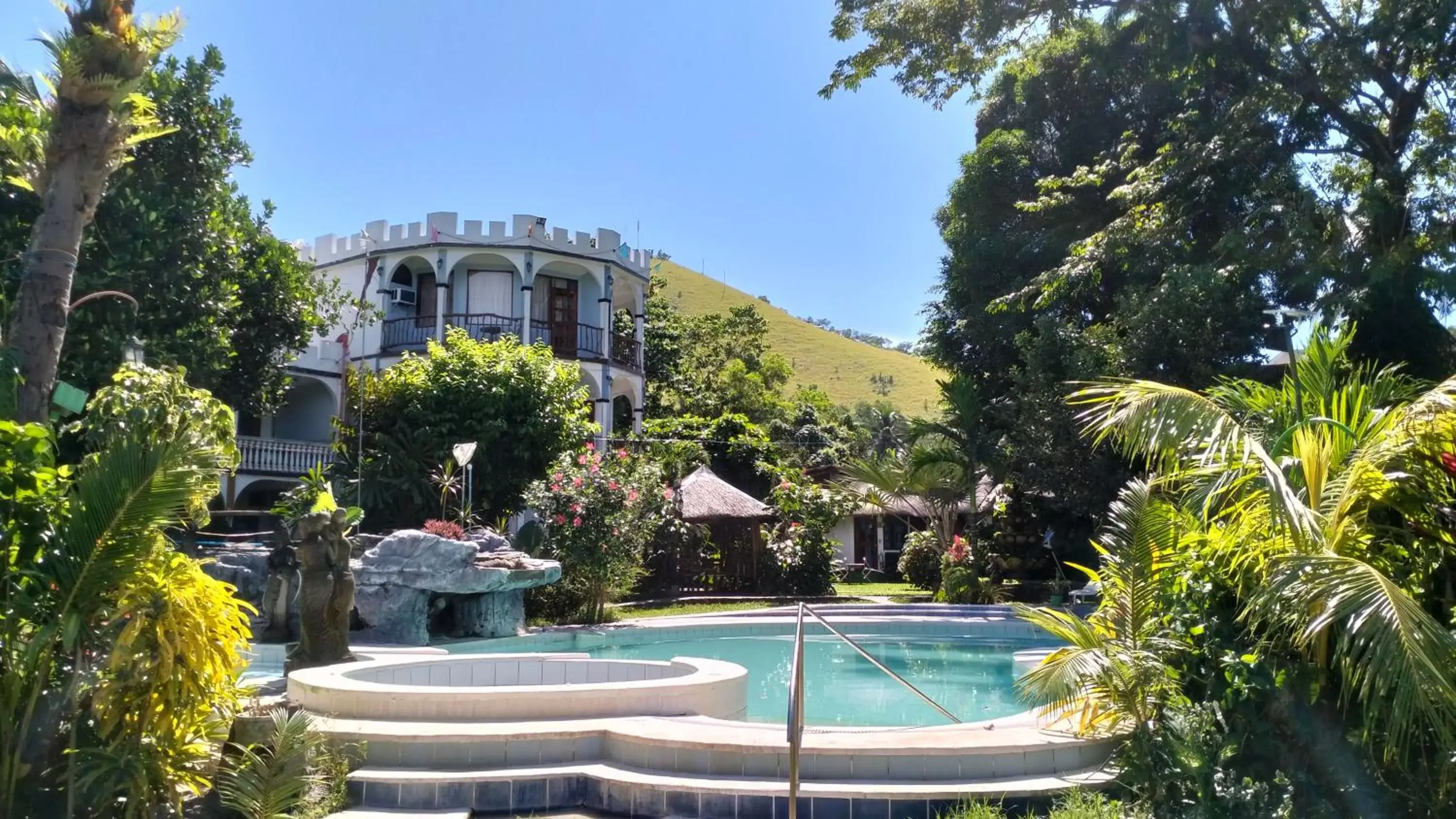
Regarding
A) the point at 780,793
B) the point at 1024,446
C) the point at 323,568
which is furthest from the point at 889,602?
the point at 780,793

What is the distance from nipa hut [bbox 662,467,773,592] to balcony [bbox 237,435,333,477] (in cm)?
737

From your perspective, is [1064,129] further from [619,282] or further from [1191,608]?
[1191,608]

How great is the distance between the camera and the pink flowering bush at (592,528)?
14398 mm

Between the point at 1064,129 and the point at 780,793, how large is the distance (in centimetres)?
2025

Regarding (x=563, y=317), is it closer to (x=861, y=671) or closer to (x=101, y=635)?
(x=861, y=671)

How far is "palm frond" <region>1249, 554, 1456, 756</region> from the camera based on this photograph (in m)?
3.76

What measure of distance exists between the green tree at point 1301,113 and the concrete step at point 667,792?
11307 mm

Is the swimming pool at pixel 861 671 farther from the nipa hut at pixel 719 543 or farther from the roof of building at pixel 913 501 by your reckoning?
the roof of building at pixel 913 501

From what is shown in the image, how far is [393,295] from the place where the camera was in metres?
26.7

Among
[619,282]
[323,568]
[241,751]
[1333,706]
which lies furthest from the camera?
[619,282]

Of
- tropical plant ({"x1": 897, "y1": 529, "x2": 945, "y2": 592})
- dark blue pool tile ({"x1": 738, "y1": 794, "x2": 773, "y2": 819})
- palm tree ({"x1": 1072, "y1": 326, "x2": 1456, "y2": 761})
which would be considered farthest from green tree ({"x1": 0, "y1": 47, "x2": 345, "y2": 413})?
tropical plant ({"x1": 897, "y1": 529, "x2": 945, "y2": 592})

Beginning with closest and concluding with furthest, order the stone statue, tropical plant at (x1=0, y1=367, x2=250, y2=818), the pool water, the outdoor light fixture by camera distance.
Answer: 1. tropical plant at (x1=0, y1=367, x2=250, y2=818)
2. the outdoor light fixture
3. the stone statue
4. the pool water

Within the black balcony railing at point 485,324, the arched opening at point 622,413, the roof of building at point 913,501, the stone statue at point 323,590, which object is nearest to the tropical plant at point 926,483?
the roof of building at point 913,501

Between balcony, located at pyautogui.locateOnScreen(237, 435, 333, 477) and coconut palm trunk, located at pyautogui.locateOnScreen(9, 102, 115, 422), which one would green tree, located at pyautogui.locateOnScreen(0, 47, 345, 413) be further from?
coconut palm trunk, located at pyautogui.locateOnScreen(9, 102, 115, 422)
